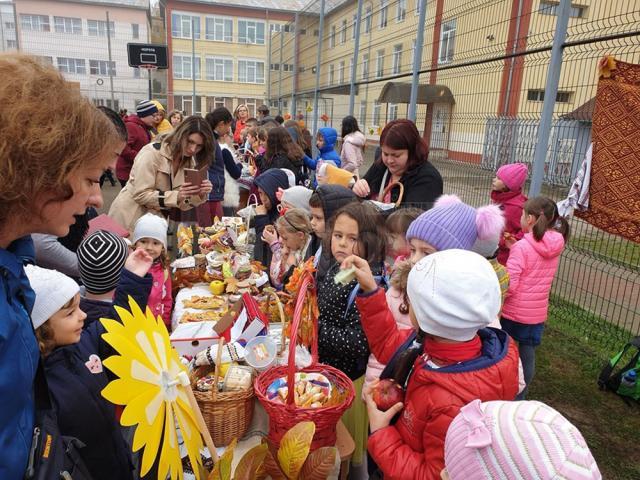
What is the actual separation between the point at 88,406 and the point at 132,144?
4.59 meters

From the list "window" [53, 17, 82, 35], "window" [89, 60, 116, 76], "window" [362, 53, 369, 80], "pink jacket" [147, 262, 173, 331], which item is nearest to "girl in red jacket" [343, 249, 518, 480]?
"pink jacket" [147, 262, 173, 331]

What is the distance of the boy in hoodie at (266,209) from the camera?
384 centimetres

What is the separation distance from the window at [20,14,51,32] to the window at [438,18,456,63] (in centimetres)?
2702

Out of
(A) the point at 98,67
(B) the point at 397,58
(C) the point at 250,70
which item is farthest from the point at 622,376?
(C) the point at 250,70

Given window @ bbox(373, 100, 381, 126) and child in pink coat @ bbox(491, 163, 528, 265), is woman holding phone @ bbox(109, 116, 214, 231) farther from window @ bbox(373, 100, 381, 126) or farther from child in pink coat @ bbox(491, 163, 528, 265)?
window @ bbox(373, 100, 381, 126)

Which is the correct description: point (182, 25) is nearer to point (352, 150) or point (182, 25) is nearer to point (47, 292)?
point (352, 150)

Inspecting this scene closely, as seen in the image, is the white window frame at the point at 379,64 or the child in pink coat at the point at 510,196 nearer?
the child in pink coat at the point at 510,196

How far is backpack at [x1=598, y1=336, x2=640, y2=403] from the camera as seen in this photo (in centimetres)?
322

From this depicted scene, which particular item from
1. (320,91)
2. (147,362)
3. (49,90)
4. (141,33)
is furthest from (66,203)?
(141,33)

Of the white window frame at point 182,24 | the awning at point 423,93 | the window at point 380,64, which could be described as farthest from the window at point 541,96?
the white window frame at point 182,24

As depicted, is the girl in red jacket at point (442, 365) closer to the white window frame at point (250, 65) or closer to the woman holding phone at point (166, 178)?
the woman holding phone at point (166, 178)

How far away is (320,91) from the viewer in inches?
350

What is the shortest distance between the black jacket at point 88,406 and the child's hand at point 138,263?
0.24 ft

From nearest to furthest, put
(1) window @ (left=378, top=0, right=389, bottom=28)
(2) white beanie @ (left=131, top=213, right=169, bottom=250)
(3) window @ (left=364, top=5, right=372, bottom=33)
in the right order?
(2) white beanie @ (left=131, top=213, right=169, bottom=250) → (1) window @ (left=378, top=0, right=389, bottom=28) → (3) window @ (left=364, top=5, right=372, bottom=33)
